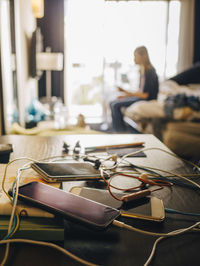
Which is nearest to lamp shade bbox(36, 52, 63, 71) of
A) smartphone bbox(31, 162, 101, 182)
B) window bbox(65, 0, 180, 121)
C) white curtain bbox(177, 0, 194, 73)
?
window bbox(65, 0, 180, 121)

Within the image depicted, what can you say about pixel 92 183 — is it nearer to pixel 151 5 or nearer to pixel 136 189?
pixel 136 189

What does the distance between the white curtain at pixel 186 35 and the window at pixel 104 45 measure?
0.12m

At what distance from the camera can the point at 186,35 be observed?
16.2 feet

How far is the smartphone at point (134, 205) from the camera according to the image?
452 mm

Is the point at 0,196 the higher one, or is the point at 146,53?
the point at 146,53

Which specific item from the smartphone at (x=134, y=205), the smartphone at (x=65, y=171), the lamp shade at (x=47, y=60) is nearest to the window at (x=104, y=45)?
the lamp shade at (x=47, y=60)

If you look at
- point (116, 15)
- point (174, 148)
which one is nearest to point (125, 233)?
point (174, 148)

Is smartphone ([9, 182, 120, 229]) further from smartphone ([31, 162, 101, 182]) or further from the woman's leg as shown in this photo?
the woman's leg

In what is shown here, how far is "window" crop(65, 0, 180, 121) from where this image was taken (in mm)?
4652

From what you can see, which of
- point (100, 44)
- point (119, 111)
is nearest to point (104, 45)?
point (100, 44)

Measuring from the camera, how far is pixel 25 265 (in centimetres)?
34

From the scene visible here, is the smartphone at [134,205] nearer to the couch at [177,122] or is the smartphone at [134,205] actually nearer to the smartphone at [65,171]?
the smartphone at [65,171]

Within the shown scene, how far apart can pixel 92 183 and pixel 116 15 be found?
4.67 metres

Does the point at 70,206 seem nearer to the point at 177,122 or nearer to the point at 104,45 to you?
the point at 177,122
